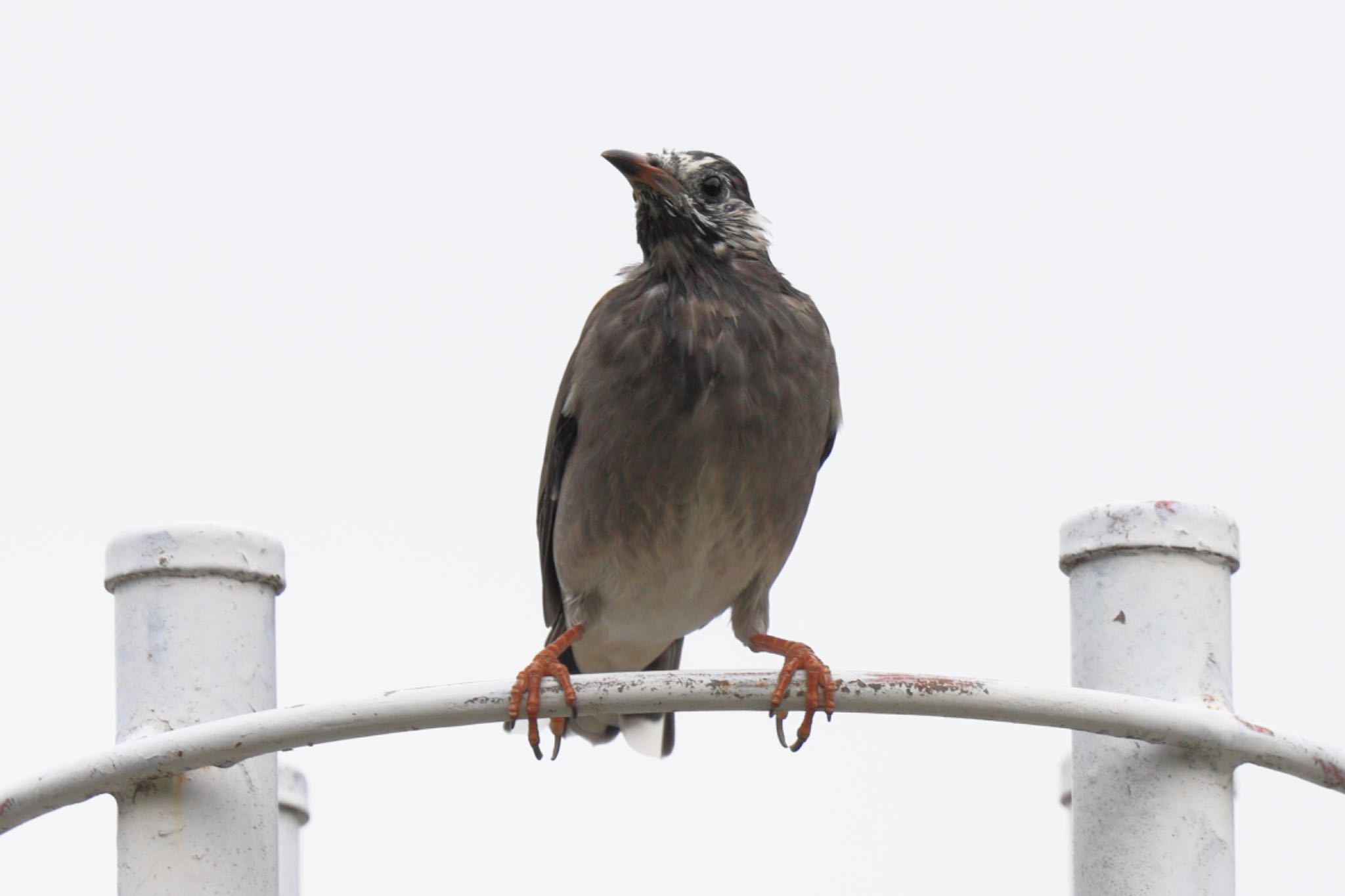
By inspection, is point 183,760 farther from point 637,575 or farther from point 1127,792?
point 637,575

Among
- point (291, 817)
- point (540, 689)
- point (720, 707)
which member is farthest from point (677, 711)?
point (291, 817)

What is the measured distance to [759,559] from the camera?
5.25 m

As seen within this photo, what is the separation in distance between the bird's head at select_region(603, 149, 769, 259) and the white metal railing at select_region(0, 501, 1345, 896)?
8.38ft

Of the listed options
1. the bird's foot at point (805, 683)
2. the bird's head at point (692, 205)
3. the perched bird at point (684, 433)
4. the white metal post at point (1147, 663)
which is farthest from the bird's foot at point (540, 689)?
the bird's head at point (692, 205)

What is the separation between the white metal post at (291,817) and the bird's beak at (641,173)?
224 centimetres

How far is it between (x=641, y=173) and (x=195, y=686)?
289 centimetres

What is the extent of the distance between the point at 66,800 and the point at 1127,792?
170 cm

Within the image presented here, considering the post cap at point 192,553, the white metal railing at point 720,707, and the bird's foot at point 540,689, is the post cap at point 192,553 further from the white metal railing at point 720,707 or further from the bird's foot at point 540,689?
the bird's foot at point 540,689

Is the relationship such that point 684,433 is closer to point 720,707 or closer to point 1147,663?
point 720,707

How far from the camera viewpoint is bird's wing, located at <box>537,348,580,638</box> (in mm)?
5406

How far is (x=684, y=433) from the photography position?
4.93 meters

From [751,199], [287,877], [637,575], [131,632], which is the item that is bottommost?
[287,877]

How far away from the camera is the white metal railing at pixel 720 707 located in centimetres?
279

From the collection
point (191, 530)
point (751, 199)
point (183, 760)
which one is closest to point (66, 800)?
point (183, 760)
